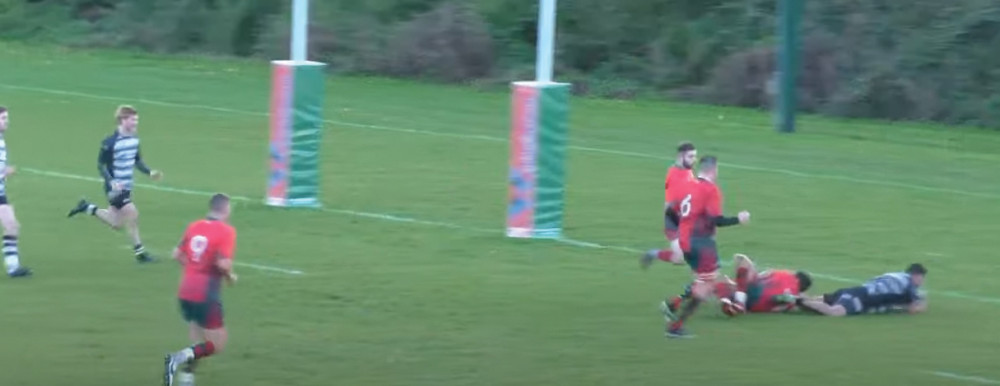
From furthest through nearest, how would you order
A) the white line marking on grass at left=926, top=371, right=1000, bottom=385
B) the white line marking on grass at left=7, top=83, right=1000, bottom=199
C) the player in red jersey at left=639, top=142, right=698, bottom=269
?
the white line marking on grass at left=7, top=83, right=1000, bottom=199 < the player in red jersey at left=639, top=142, right=698, bottom=269 < the white line marking on grass at left=926, top=371, right=1000, bottom=385

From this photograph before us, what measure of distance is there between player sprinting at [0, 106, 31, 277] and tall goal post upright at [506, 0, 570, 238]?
542 cm

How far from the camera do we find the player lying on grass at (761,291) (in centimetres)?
1669

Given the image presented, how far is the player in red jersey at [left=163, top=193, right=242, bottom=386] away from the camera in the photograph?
12922mm

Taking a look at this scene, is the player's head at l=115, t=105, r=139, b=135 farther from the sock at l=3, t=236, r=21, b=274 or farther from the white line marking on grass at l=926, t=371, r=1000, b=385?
the white line marking on grass at l=926, t=371, r=1000, b=385

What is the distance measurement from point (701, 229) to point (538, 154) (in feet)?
20.3

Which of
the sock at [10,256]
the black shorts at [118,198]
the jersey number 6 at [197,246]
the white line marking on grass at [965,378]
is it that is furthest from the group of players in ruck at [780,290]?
the sock at [10,256]

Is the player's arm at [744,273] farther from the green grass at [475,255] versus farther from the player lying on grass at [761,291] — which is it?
the green grass at [475,255]

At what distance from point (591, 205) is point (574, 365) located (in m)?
10.4

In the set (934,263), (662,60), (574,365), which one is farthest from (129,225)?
(662,60)

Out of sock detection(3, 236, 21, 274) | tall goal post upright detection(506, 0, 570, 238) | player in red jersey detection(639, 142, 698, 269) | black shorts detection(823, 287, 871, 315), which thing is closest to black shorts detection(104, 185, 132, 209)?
sock detection(3, 236, 21, 274)

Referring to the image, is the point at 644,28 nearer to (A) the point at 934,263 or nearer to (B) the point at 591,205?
(B) the point at 591,205

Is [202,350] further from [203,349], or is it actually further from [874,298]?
[874,298]

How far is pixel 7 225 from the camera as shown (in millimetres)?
17719

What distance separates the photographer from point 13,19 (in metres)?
56.8
